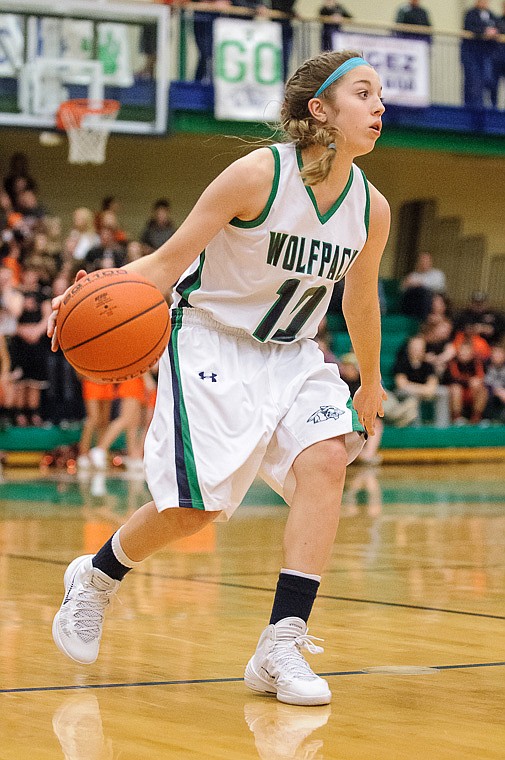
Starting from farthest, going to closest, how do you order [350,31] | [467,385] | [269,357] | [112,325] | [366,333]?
1. [350,31]
2. [467,385]
3. [366,333]
4. [269,357]
5. [112,325]

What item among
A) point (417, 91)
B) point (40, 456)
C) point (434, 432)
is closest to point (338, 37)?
point (417, 91)

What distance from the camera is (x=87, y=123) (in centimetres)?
1468

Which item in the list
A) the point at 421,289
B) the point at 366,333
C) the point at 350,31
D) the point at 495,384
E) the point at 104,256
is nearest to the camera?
the point at 366,333

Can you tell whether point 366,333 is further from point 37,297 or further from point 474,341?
point 474,341

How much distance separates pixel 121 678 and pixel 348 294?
1.28 meters

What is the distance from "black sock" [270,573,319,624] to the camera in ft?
11.6

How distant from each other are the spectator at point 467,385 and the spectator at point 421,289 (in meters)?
1.53

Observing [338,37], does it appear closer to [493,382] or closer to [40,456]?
[493,382]

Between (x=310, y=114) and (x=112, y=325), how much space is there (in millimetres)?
896

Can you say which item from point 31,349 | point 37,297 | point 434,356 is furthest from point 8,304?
point 434,356

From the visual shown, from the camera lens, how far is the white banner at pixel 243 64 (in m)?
16.7

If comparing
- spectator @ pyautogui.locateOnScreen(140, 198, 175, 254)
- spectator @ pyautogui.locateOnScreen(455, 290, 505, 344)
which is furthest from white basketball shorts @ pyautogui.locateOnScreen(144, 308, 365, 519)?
spectator @ pyautogui.locateOnScreen(455, 290, 505, 344)

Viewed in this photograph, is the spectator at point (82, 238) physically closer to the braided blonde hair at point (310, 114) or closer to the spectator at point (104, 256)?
the spectator at point (104, 256)

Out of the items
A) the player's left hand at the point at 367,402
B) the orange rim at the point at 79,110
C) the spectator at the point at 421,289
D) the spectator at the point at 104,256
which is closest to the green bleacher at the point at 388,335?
A: the spectator at the point at 421,289
